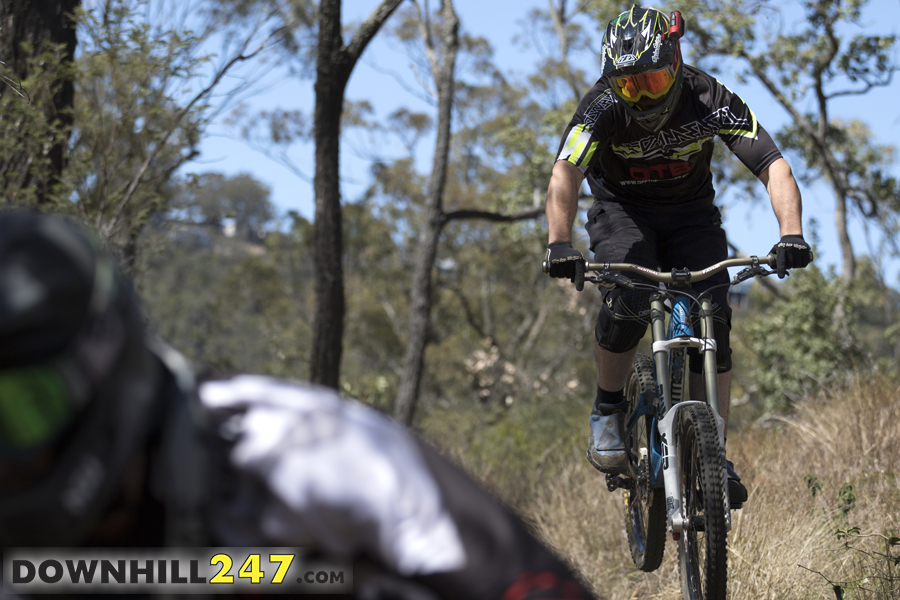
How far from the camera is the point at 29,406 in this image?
31.9 inches

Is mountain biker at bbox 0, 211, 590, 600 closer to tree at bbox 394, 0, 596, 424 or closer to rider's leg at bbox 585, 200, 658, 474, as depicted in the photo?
rider's leg at bbox 585, 200, 658, 474

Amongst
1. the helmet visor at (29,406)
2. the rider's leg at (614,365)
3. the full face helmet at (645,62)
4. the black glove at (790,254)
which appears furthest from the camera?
the rider's leg at (614,365)

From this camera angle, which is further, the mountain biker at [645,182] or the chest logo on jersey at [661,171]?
the chest logo on jersey at [661,171]

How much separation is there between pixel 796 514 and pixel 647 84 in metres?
1.79

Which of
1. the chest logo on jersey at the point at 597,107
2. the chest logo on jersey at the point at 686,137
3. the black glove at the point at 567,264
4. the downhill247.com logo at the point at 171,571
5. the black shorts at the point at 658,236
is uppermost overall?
the chest logo on jersey at the point at 597,107

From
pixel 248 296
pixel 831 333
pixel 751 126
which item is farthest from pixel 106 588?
pixel 248 296

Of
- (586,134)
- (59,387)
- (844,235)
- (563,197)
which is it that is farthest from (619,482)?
(844,235)

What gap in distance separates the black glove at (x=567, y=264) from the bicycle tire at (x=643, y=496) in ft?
2.18

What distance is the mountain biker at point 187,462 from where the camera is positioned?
2.70ft

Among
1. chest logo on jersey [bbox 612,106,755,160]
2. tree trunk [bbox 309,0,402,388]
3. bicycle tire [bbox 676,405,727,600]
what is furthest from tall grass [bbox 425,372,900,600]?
tree trunk [bbox 309,0,402,388]

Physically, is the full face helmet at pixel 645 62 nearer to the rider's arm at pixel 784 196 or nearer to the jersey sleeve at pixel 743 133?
the jersey sleeve at pixel 743 133

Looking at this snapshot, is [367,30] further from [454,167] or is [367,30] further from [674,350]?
[454,167]

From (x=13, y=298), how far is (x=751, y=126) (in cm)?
300

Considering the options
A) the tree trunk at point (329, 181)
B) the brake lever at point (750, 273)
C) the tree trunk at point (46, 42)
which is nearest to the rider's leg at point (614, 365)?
the brake lever at point (750, 273)
